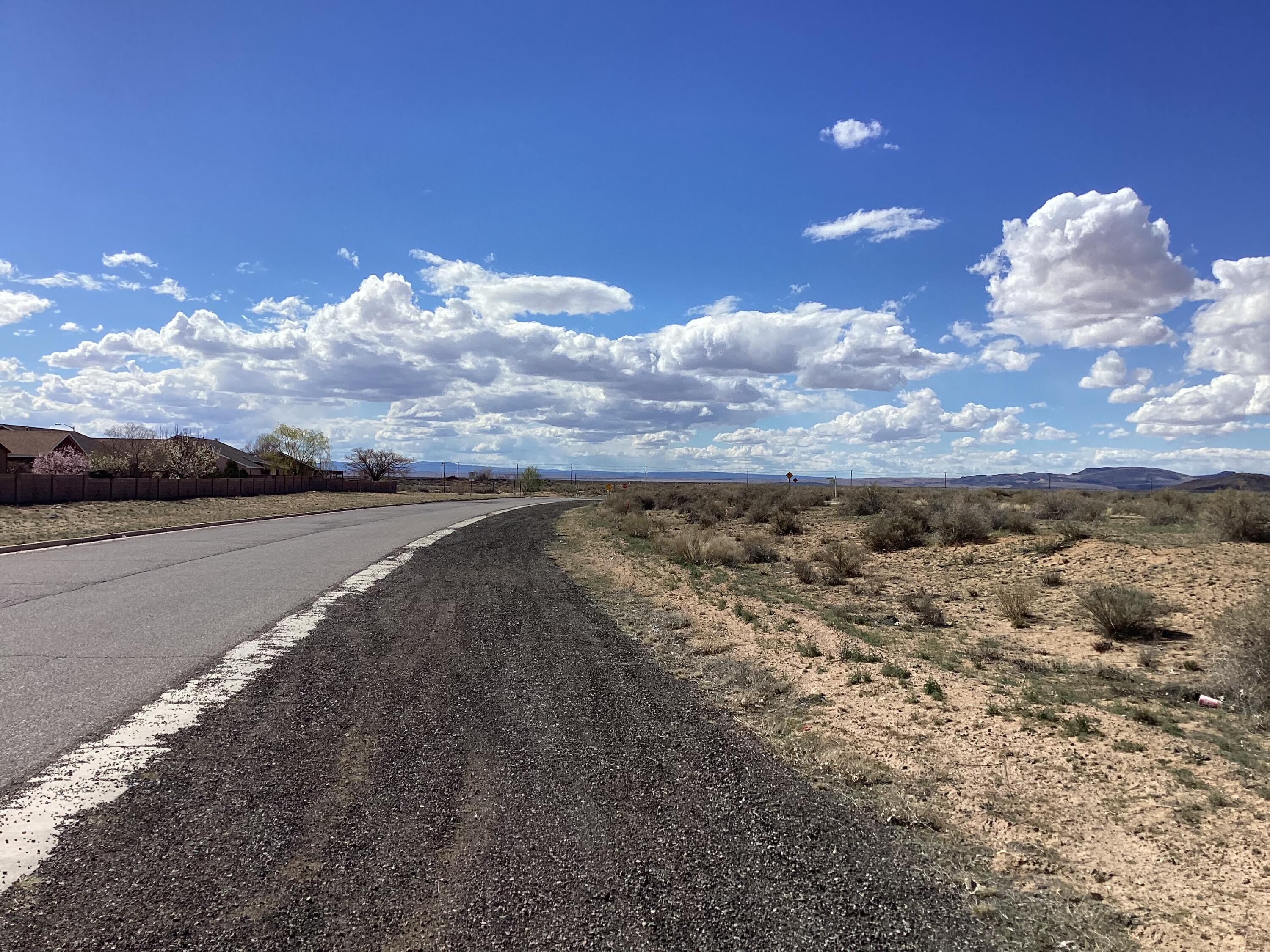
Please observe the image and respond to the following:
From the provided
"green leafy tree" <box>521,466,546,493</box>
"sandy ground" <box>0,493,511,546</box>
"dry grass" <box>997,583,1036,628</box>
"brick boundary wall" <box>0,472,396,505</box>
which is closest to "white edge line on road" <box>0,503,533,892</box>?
"dry grass" <box>997,583,1036,628</box>

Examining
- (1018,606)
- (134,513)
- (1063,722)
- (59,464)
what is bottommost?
(1063,722)

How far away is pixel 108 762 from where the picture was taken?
5.30 meters

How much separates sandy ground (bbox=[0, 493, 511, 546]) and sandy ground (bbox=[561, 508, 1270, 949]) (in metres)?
20.5

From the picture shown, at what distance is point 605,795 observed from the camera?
5020 millimetres

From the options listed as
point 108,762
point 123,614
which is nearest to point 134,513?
point 123,614

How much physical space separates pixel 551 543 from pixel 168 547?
10923 mm

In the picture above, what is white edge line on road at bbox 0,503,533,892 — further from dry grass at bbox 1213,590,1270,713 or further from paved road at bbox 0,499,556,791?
dry grass at bbox 1213,590,1270,713

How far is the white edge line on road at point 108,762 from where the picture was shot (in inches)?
163

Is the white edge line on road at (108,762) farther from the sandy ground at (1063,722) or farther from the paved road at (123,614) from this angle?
the sandy ground at (1063,722)

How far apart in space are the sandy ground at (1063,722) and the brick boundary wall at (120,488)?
34895mm

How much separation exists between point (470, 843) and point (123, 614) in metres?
9.06

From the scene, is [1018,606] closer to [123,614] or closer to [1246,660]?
[1246,660]

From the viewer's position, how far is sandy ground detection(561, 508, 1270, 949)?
429 centimetres

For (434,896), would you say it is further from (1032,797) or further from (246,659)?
(246,659)
